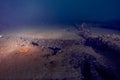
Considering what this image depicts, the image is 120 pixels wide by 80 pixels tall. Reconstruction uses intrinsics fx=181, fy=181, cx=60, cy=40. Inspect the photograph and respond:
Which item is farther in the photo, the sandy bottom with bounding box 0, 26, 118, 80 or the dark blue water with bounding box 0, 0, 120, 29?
the dark blue water with bounding box 0, 0, 120, 29

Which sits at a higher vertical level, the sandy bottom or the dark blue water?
the dark blue water

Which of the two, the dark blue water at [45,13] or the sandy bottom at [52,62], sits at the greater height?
the dark blue water at [45,13]

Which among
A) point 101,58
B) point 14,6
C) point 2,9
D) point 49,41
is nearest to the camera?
point 101,58

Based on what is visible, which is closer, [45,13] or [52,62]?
[52,62]

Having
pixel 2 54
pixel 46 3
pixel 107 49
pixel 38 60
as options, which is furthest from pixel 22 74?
pixel 46 3

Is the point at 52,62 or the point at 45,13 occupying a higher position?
the point at 45,13

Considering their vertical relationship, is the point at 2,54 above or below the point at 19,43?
below

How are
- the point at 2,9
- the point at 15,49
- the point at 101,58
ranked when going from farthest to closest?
the point at 2,9
the point at 15,49
the point at 101,58

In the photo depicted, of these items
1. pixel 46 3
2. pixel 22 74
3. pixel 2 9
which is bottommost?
pixel 22 74

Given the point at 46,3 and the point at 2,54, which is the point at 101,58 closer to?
the point at 2,54

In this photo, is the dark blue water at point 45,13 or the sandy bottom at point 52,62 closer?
the sandy bottom at point 52,62

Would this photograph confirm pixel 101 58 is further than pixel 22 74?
Yes
